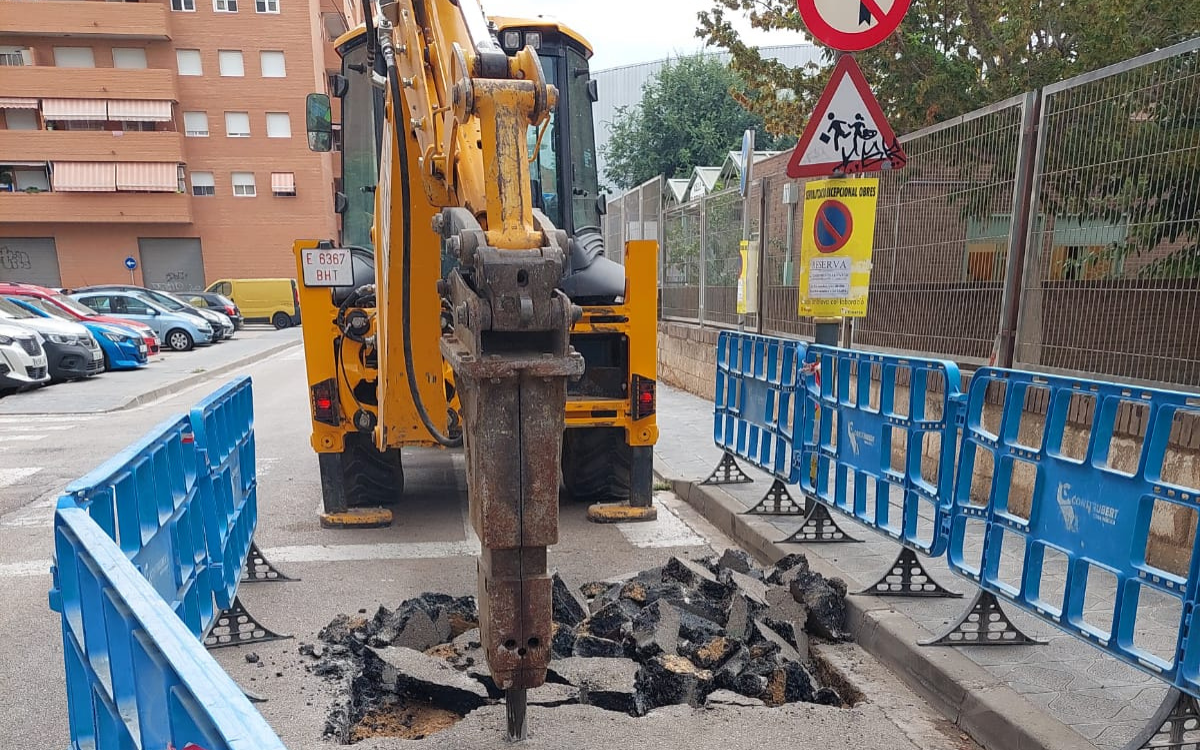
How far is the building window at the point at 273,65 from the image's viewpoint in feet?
124

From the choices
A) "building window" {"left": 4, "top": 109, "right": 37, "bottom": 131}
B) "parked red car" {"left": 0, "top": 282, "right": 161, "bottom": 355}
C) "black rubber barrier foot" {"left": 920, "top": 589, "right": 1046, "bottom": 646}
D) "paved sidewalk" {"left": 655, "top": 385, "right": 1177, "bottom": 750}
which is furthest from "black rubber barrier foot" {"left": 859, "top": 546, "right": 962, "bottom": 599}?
"building window" {"left": 4, "top": 109, "right": 37, "bottom": 131}

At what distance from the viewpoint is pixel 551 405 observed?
2619 mm

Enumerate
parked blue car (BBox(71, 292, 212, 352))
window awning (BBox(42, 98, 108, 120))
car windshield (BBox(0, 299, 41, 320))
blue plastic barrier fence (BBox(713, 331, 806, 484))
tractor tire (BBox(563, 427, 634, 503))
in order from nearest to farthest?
blue plastic barrier fence (BBox(713, 331, 806, 484))
tractor tire (BBox(563, 427, 634, 503))
car windshield (BBox(0, 299, 41, 320))
parked blue car (BBox(71, 292, 212, 352))
window awning (BBox(42, 98, 108, 120))

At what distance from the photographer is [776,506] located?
20.3 ft

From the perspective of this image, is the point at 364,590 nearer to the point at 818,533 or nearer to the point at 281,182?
the point at 818,533

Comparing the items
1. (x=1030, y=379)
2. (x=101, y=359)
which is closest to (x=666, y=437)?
(x=1030, y=379)

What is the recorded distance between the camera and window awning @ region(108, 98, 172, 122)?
36.2m

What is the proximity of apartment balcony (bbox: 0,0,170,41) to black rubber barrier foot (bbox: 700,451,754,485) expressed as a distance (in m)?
39.6

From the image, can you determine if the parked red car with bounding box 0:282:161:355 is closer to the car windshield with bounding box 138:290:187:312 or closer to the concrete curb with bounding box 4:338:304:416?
the concrete curb with bounding box 4:338:304:416

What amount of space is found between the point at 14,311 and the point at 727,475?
48.8 feet

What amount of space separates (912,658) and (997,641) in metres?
0.42

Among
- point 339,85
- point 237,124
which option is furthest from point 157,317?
point 237,124

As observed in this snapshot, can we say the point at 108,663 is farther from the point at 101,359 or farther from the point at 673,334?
the point at 101,359

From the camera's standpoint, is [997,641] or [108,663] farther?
[997,641]
